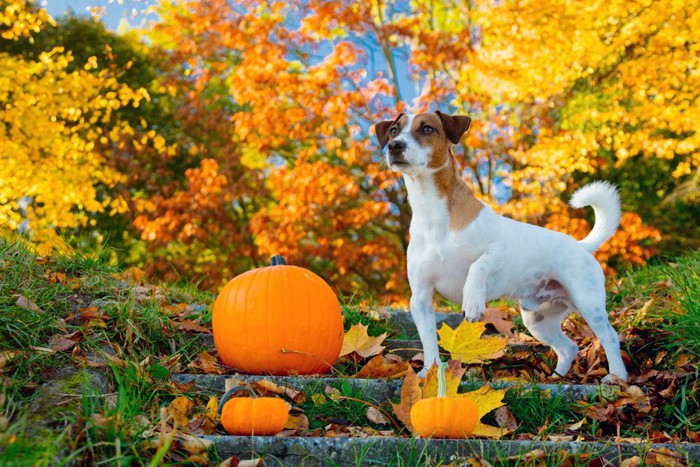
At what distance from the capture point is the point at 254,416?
264cm

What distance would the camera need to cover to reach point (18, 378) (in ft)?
9.23

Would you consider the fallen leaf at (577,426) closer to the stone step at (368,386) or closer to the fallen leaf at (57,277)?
the stone step at (368,386)

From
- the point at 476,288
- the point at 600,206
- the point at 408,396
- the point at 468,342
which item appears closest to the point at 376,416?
the point at 408,396

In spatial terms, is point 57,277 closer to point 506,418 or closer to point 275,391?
point 275,391

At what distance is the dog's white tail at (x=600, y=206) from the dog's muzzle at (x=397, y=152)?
1134 millimetres

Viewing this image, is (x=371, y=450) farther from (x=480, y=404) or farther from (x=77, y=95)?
(x=77, y=95)

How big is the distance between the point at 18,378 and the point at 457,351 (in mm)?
1830

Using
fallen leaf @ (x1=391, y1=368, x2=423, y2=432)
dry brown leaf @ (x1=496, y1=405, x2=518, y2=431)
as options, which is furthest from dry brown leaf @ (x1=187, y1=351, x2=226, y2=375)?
dry brown leaf @ (x1=496, y1=405, x2=518, y2=431)

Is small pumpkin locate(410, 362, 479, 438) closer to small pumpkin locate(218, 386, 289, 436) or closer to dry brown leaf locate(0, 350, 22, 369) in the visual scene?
small pumpkin locate(218, 386, 289, 436)

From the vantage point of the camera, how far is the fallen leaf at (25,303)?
3.35 meters

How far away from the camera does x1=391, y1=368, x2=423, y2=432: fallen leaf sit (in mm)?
2921

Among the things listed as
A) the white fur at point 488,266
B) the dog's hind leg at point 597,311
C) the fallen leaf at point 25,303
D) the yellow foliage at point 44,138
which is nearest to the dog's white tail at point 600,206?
the white fur at point 488,266

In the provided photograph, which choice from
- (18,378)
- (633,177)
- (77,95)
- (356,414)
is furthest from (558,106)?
(18,378)

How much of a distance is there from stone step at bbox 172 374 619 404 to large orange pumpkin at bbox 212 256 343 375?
0.27 m
